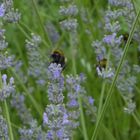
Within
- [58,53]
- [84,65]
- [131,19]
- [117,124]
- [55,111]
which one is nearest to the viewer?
[55,111]

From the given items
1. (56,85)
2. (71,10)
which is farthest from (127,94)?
(56,85)

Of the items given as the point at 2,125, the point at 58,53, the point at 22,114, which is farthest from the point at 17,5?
the point at 2,125

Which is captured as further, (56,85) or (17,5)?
(17,5)

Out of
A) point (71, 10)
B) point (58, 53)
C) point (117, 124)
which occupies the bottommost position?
point (117, 124)

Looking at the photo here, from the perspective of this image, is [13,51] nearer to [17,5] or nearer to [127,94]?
[17,5]

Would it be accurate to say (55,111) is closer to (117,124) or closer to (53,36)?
(117,124)

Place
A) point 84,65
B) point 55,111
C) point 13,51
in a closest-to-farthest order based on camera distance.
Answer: point 55,111, point 84,65, point 13,51

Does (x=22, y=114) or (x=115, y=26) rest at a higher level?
(x=115, y=26)

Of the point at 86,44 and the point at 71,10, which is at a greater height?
the point at 71,10

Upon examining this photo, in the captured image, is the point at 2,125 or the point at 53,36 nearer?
the point at 2,125
